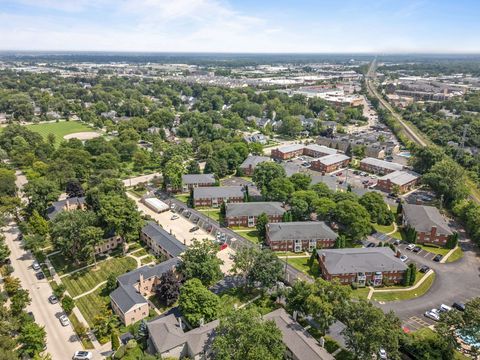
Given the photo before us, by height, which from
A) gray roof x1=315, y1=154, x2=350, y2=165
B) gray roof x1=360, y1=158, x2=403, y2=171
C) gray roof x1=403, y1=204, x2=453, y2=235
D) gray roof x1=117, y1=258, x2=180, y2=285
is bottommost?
gray roof x1=117, y1=258, x2=180, y2=285

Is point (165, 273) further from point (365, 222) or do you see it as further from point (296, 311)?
point (365, 222)

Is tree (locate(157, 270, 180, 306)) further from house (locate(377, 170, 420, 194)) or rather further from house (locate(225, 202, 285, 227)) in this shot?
house (locate(377, 170, 420, 194))

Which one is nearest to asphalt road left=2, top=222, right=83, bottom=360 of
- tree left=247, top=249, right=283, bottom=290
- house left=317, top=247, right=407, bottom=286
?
tree left=247, top=249, right=283, bottom=290

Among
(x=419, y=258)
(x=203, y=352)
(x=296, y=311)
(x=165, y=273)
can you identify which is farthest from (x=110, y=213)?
(x=419, y=258)

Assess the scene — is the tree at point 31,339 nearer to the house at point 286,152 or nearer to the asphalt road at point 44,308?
the asphalt road at point 44,308

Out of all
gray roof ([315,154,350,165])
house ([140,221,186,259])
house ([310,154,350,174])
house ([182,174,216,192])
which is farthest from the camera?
gray roof ([315,154,350,165])

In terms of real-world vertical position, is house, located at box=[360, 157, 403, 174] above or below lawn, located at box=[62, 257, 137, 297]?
above

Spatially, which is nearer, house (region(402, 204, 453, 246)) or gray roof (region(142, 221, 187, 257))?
gray roof (region(142, 221, 187, 257))
